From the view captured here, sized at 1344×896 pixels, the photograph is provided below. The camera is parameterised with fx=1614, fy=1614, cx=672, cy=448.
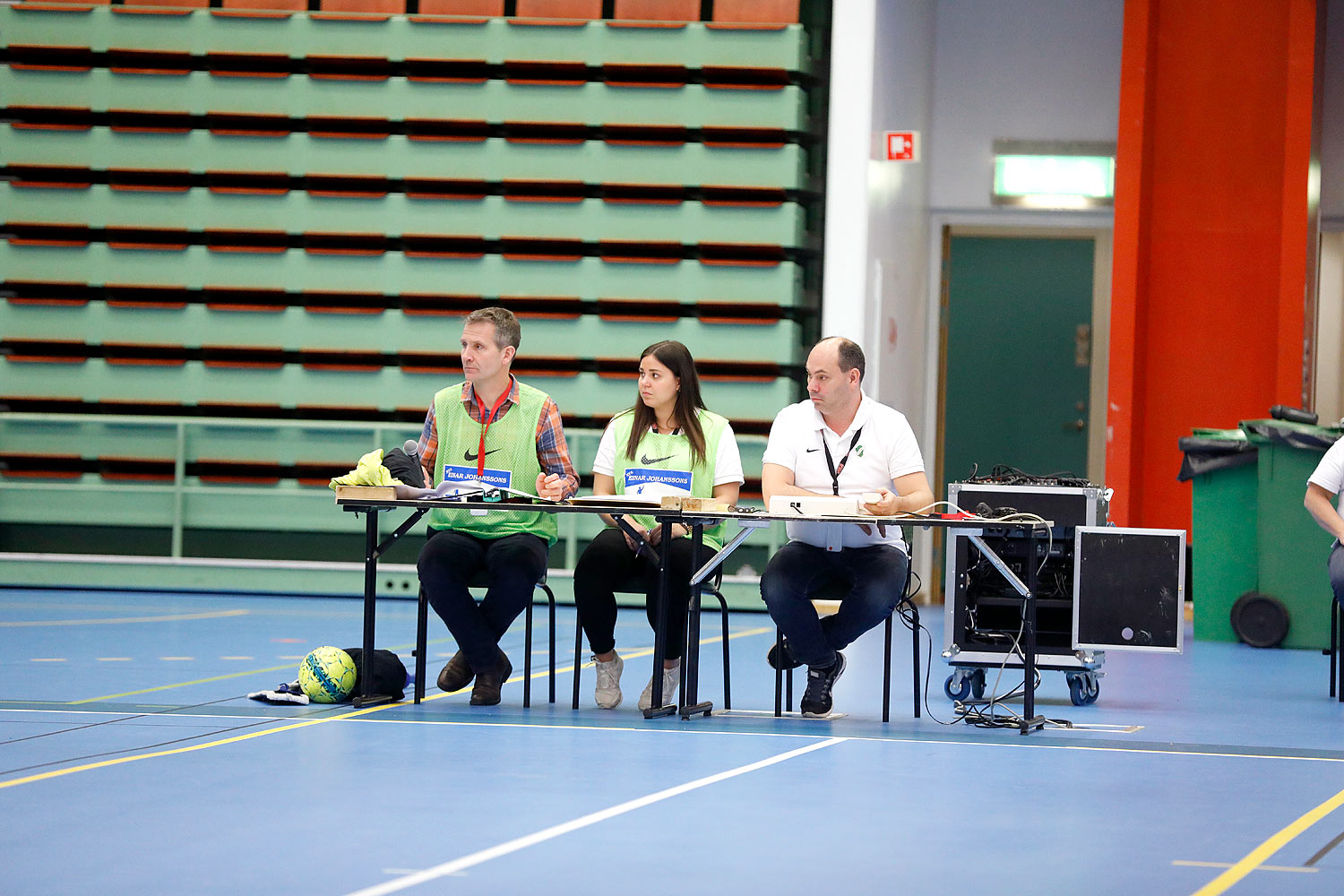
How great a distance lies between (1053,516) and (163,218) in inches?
238

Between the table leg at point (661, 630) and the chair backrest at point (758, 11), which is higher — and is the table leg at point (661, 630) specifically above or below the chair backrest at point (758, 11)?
below

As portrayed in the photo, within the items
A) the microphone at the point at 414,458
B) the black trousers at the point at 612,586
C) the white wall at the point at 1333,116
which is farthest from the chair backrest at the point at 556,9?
the black trousers at the point at 612,586

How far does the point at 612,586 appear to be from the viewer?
488 centimetres

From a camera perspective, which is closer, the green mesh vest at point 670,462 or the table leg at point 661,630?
the table leg at point 661,630

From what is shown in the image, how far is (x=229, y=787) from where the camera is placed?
3336 millimetres

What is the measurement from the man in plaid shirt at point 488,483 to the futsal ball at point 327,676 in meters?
0.30

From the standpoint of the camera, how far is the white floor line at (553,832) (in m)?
2.51

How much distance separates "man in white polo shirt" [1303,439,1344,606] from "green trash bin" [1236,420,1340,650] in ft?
6.88

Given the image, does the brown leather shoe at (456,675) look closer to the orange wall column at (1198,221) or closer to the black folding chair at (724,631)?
the black folding chair at (724,631)

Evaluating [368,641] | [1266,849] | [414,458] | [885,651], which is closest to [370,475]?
[414,458]

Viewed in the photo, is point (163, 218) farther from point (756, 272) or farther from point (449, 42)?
point (756, 272)

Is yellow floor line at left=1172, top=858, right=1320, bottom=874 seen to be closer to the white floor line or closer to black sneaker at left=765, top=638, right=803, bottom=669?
the white floor line

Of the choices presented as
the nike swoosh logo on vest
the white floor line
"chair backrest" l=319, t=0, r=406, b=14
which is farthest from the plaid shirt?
"chair backrest" l=319, t=0, r=406, b=14

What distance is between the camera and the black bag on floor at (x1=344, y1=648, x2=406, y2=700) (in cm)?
482
